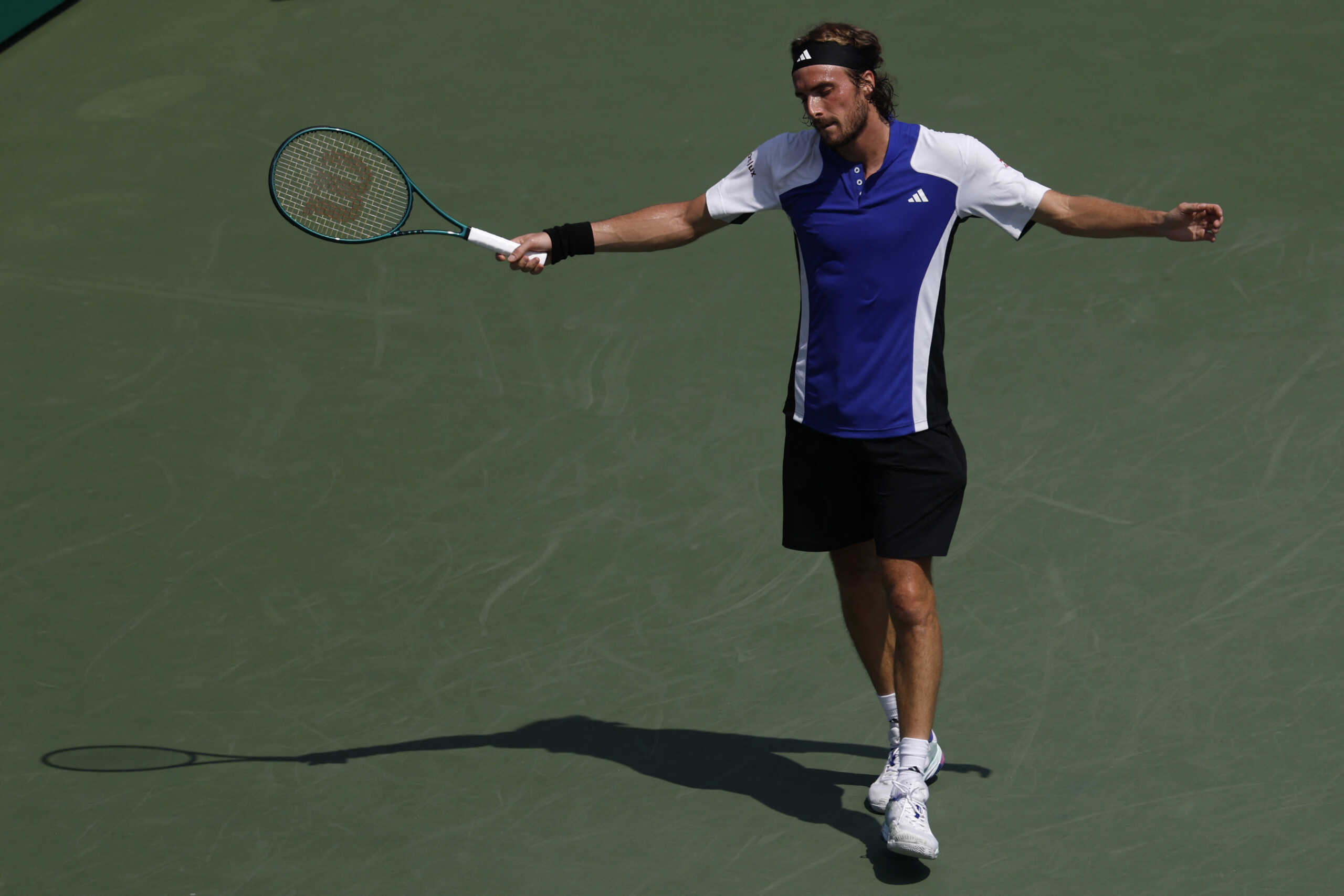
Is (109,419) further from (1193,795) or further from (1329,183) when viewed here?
(1329,183)

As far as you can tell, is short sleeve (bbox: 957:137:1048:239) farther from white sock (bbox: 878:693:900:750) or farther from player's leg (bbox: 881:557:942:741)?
white sock (bbox: 878:693:900:750)

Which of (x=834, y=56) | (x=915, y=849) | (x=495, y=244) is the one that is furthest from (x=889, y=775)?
(x=834, y=56)

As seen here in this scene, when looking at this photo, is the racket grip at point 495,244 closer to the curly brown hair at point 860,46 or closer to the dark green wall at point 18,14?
the curly brown hair at point 860,46

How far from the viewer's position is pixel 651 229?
18.8 feet

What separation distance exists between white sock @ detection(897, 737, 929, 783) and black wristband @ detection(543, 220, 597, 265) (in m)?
1.78

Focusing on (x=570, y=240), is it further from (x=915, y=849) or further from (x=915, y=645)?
(x=915, y=849)

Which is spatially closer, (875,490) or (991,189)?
(991,189)

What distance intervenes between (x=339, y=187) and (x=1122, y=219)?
106 inches

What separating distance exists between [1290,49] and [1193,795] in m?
5.53

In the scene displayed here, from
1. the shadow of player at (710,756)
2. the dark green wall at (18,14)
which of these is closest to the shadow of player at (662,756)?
the shadow of player at (710,756)

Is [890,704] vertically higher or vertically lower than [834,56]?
lower

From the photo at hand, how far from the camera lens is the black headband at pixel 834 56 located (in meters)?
5.27

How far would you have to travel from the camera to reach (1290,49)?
9.64 m

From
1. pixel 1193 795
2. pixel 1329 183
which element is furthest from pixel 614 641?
pixel 1329 183
